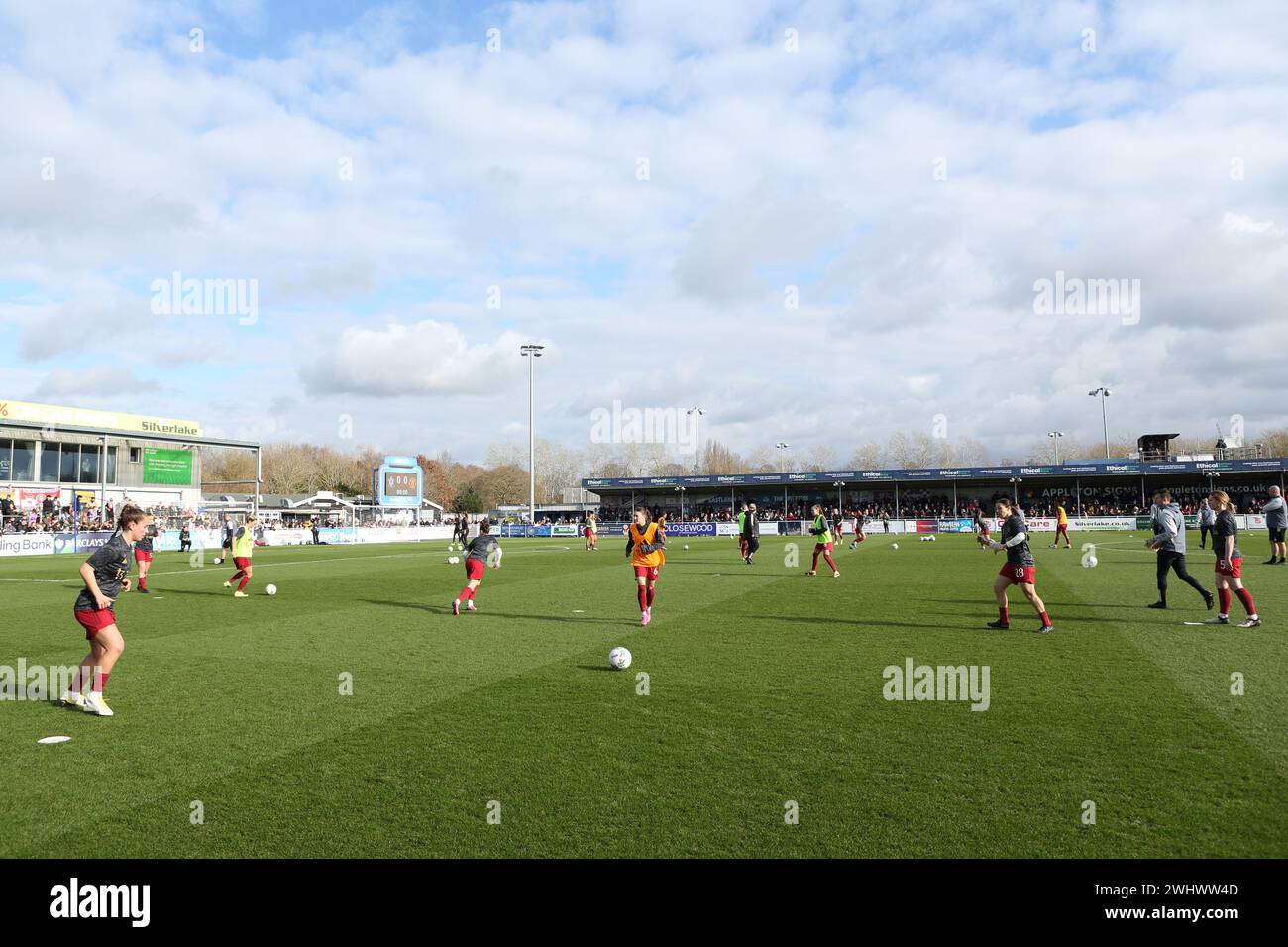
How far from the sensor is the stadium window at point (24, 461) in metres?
57.4

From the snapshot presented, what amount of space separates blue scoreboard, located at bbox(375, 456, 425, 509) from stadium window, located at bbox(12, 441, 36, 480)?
2454cm

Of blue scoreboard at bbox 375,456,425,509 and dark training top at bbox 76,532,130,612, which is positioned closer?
dark training top at bbox 76,532,130,612

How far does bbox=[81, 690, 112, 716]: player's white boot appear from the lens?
7770mm

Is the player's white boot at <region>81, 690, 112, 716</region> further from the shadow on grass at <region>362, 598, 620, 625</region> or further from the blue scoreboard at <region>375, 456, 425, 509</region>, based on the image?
the blue scoreboard at <region>375, 456, 425, 509</region>

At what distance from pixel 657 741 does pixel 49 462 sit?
228 feet

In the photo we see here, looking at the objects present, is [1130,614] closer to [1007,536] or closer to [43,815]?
[1007,536]

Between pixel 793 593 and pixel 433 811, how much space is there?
13563 millimetres

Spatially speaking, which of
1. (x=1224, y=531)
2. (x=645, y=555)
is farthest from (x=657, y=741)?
(x=1224, y=531)

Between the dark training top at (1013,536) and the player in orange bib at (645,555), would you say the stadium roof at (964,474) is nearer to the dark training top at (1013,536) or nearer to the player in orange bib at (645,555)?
the player in orange bib at (645,555)

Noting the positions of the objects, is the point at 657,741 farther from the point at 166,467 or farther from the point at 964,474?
the point at 964,474

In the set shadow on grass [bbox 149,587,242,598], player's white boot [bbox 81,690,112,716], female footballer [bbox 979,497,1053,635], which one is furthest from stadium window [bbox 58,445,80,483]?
female footballer [bbox 979,497,1053,635]

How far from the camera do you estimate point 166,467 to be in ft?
208

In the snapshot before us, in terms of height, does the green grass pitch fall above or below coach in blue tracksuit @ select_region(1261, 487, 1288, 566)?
below
